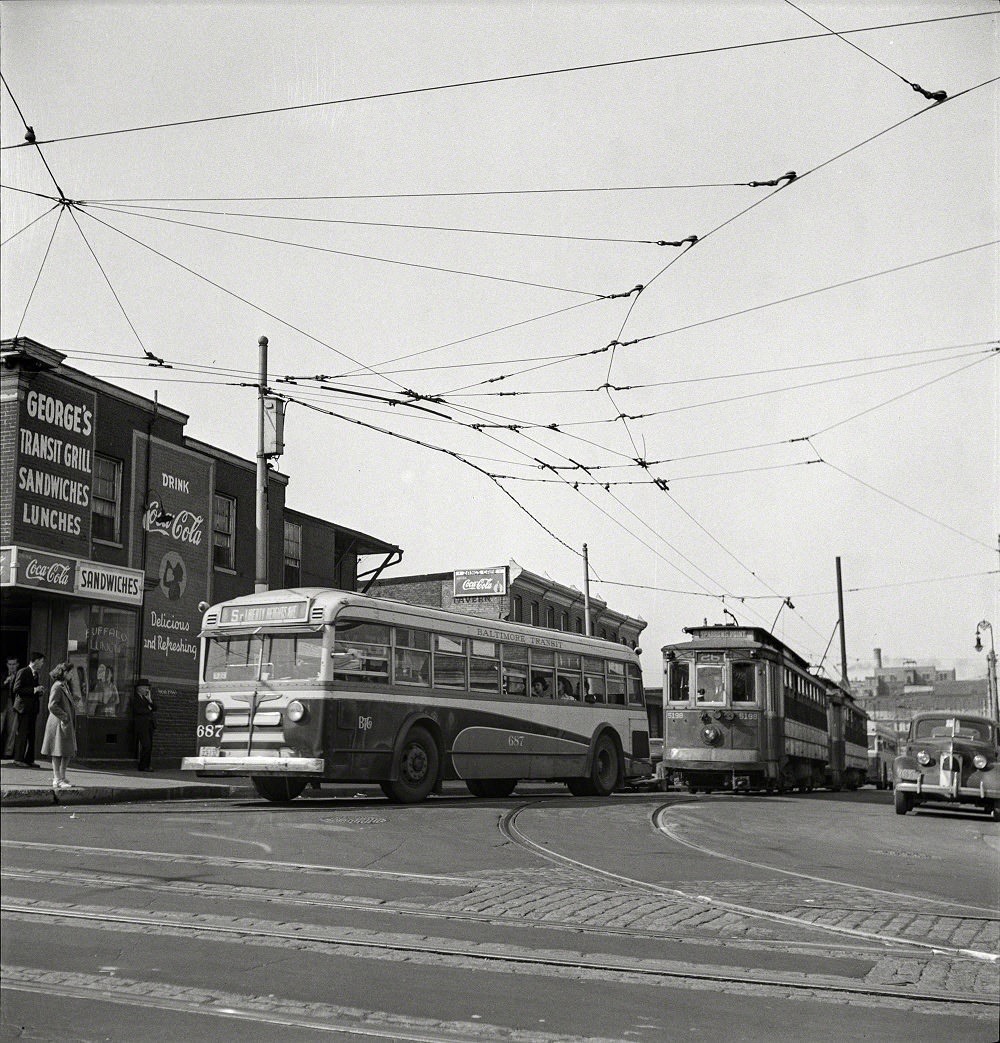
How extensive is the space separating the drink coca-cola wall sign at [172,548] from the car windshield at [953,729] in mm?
17242

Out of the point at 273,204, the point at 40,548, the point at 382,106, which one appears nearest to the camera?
the point at 40,548

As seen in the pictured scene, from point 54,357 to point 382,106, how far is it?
111 inches

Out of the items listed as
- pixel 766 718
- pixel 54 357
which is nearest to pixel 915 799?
pixel 766 718

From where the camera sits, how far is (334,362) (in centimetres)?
670

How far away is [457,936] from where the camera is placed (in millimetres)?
6348

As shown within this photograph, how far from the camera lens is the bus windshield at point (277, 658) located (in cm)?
949

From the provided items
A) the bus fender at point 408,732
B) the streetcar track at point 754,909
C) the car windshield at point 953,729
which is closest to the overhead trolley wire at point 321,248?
the streetcar track at point 754,909

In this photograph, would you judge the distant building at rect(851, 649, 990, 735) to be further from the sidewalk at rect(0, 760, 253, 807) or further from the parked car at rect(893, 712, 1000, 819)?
the sidewalk at rect(0, 760, 253, 807)

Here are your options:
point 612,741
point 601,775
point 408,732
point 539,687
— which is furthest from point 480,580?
point 612,741

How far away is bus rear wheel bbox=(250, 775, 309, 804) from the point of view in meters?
12.1

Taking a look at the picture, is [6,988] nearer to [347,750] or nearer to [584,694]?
[347,750]

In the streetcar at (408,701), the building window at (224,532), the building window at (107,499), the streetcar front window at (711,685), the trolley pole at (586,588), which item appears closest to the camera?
the building window at (107,499)

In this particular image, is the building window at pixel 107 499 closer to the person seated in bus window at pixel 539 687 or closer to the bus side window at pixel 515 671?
the bus side window at pixel 515 671

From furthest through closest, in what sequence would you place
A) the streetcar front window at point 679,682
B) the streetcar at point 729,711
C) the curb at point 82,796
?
the streetcar front window at point 679,682 < the streetcar at point 729,711 < the curb at point 82,796
